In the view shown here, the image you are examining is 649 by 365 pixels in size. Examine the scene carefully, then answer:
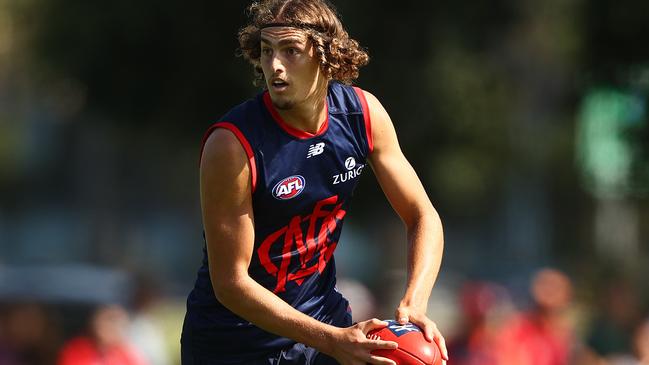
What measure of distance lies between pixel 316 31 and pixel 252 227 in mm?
901

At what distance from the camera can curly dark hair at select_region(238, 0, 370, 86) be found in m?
5.43

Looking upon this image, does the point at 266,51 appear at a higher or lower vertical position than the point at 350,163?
higher

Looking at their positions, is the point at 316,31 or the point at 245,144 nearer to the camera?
the point at 245,144

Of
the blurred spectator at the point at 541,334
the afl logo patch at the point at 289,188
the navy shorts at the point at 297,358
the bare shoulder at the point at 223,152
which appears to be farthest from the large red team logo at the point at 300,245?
the blurred spectator at the point at 541,334

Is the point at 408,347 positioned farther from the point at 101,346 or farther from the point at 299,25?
the point at 101,346

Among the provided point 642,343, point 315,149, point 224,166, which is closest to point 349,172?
point 315,149

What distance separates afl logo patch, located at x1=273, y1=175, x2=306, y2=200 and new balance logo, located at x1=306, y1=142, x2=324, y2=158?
0.37 ft

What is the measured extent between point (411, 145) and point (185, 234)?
1552 inches

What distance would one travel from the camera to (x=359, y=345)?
16.6ft

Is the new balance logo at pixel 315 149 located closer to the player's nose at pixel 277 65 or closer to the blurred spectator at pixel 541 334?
the player's nose at pixel 277 65

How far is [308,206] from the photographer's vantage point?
549cm

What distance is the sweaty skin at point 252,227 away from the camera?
5160mm

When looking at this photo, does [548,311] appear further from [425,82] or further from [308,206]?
[308,206]

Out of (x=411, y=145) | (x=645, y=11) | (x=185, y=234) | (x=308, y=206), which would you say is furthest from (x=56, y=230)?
(x=308, y=206)
